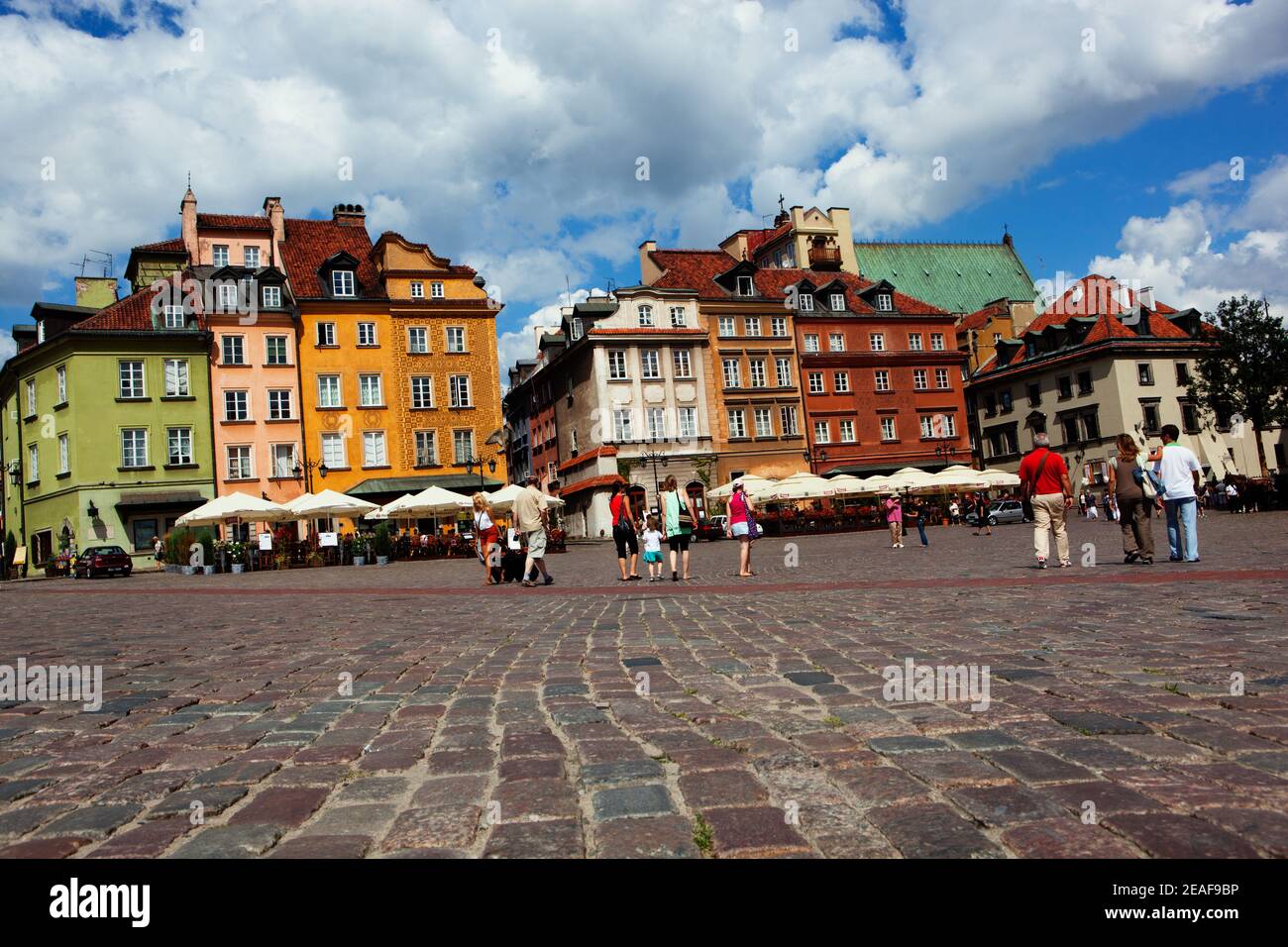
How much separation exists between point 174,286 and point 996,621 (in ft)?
158

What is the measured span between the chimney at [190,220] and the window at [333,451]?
1177 cm

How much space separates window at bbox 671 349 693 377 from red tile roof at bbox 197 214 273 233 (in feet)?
74.6

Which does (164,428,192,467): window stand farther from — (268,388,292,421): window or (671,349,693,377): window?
(671,349,693,377): window

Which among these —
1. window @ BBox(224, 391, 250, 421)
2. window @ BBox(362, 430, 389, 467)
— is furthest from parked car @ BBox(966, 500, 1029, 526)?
window @ BBox(224, 391, 250, 421)

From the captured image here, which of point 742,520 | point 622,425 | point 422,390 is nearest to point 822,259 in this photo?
point 622,425

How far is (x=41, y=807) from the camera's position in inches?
140

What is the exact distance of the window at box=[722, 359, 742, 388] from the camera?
56.3 m

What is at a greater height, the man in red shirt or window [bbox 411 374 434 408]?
window [bbox 411 374 434 408]

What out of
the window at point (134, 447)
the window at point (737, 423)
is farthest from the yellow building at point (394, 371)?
the window at point (737, 423)

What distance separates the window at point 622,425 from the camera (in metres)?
53.6

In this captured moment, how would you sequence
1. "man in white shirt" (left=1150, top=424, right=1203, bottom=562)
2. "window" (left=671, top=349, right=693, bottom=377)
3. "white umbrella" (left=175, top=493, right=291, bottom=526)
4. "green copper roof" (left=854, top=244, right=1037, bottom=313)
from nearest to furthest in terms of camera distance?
"man in white shirt" (left=1150, top=424, right=1203, bottom=562) < "white umbrella" (left=175, top=493, right=291, bottom=526) < "window" (left=671, top=349, right=693, bottom=377) < "green copper roof" (left=854, top=244, right=1037, bottom=313)

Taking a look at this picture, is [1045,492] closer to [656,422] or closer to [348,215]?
[656,422]

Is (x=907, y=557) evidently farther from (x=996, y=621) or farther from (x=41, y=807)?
(x=41, y=807)
